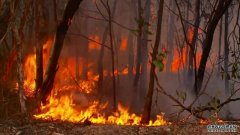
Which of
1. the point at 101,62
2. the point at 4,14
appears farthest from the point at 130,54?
the point at 4,14

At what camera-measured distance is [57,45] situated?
20.2ft

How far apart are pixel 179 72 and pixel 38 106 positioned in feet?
48.5

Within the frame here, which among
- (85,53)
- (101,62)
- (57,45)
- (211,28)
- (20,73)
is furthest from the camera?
(101,62)

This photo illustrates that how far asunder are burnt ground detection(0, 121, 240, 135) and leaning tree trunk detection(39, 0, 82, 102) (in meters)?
2.46

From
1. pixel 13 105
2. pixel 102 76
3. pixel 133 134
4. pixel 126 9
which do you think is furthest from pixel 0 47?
pixel 126 9

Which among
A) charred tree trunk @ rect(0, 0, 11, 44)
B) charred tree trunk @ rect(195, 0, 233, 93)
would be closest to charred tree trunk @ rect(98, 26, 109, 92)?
charred tree trunk @ rect(195, 0, 233, 93)

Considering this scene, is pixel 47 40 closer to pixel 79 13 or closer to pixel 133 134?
pixel 133 134

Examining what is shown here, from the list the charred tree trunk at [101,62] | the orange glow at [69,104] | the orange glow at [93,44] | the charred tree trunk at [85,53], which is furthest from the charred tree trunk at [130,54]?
the orange glow at [69,104]

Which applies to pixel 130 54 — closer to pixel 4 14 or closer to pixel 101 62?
pixel 101 62

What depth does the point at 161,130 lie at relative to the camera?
378cm

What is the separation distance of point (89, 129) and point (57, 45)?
273cm

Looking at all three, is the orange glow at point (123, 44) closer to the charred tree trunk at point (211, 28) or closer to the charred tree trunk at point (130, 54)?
the charred tree trunk at point (130, 54)

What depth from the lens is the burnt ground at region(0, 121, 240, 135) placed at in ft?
12.1

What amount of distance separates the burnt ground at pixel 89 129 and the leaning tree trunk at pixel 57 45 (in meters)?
2.46
